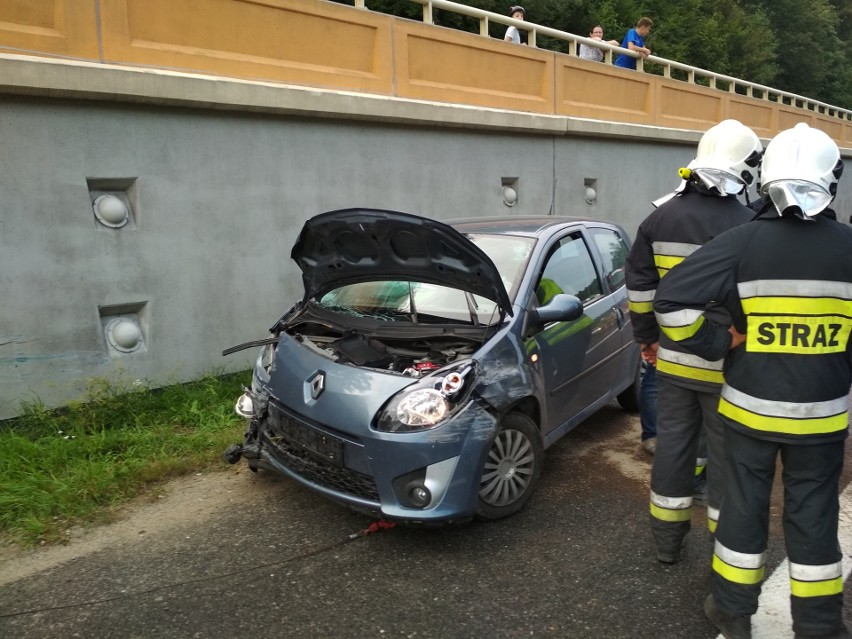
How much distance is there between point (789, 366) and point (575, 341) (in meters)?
1.83

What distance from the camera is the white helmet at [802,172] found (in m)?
2.35

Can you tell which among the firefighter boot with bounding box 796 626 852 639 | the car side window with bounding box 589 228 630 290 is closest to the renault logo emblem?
the firefighter boot with bounding box 796 626 852 639

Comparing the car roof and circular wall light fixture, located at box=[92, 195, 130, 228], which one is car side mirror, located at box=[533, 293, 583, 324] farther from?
circular wall light fixture, located at box=[92, 195, 130, 228]

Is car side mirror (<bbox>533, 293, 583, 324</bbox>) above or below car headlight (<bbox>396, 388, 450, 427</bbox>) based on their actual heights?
above

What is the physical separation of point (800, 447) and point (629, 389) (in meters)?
2.92

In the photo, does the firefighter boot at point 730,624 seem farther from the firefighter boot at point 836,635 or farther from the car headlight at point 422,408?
the car headlight at point 422,408

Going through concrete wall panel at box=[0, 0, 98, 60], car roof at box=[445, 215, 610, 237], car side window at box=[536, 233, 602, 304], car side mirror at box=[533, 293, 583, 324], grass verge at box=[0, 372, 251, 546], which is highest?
concrete wall panel at box=[0, 0, 98, 60]

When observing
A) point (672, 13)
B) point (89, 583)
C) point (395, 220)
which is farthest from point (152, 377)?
point (672, 13)

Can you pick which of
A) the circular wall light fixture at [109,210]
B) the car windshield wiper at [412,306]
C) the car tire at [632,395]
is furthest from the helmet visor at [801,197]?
the circular wall light fixture at [109,210]

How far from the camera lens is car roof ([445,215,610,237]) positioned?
436 centimetres

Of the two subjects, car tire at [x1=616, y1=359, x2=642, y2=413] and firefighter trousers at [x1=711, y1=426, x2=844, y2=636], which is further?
car tire at [x1=616, y1=359, x2=642, y2=413]

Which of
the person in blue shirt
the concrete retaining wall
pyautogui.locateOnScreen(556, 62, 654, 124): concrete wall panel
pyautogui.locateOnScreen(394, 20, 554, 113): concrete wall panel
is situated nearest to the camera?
the concrete retaining wall

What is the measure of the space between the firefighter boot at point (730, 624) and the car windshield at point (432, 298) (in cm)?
168

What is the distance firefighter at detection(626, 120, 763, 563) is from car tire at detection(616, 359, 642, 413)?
71.4 inches
